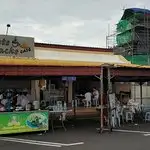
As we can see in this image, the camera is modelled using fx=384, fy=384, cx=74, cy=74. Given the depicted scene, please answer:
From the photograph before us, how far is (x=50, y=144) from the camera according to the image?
507 inches

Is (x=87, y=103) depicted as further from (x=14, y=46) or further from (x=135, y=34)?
(x=14, y=46)

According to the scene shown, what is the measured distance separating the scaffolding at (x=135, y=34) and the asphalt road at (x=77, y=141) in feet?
75.5

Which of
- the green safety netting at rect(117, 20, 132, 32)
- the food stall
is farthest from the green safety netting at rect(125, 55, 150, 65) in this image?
the food stall

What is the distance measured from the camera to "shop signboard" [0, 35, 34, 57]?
55.8ft

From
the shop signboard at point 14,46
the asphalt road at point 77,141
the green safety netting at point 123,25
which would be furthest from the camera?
the green safety netting at point 123,25

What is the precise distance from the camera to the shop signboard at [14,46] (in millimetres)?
17000

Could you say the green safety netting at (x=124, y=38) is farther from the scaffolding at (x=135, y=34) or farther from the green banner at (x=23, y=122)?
the green banner at (x=23, y=122)

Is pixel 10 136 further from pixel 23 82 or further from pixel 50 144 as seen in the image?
pixel 23 82

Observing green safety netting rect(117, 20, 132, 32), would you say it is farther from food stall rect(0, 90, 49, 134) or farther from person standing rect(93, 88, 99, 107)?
food stall rect(0, 90, 49, 134)

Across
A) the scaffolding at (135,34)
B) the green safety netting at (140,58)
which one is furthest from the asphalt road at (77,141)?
the scaffolding at (135,34)

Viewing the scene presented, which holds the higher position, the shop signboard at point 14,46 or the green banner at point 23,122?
the shop signboard at point 14,46

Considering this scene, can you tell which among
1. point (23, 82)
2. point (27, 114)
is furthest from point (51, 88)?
point (27, 114)

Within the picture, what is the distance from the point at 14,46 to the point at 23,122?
12.1 ft

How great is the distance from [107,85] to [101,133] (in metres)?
2.63
